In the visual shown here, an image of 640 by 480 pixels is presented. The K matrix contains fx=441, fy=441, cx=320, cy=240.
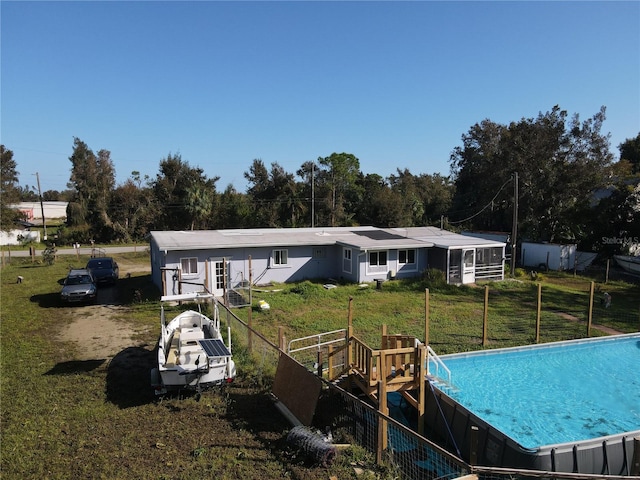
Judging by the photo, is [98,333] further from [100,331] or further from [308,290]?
[308,290]

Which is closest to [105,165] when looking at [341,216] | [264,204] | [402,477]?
[264,204]

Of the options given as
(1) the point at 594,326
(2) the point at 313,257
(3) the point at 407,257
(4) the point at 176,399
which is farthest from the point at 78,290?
(1) the point at 594,326

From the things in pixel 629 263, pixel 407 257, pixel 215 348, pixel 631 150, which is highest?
pixel 631 150

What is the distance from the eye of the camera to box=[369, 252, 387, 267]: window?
24098mm

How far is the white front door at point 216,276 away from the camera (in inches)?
852

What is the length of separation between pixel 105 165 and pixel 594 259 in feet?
192

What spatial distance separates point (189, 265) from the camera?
69.6ft

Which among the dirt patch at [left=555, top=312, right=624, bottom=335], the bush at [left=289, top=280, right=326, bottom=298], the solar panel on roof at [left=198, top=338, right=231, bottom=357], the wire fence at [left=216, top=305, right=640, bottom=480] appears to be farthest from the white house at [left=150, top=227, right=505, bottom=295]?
the wire fence at [left=216, top=305, right=640, bottom=480]

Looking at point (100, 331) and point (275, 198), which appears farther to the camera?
point (275, 198)

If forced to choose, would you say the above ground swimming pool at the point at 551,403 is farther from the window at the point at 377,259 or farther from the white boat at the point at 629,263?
the white boat at the point at 629,263

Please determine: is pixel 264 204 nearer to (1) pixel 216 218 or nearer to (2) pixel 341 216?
(1) pixel 216 218

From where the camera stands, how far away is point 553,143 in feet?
123

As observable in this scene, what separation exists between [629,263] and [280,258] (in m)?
23.7

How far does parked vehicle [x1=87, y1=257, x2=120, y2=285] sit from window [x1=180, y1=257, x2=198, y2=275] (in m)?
5.34
